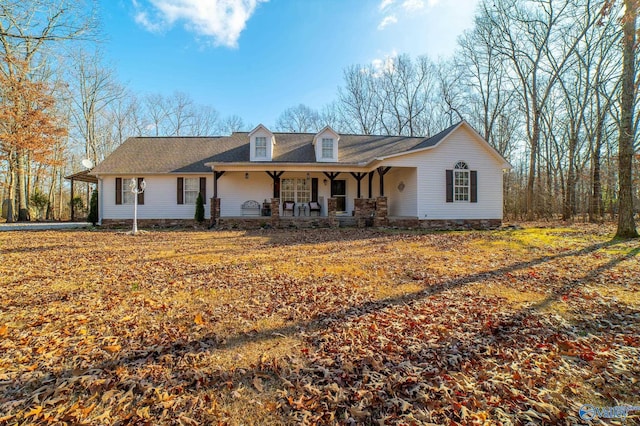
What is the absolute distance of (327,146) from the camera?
1524 cm

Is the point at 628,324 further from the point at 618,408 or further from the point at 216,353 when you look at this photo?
the point at 216,353

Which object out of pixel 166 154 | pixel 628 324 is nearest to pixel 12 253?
pixel 166 154

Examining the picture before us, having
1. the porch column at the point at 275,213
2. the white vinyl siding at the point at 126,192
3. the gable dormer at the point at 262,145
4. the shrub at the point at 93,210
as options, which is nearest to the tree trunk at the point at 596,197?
the porch column at the point at 275,213

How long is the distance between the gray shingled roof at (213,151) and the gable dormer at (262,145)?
0.62 meters

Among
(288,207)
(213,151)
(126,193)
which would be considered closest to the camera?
(288,207)

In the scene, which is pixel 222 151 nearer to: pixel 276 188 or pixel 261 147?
pixel 261 147

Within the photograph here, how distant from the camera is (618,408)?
6.61 ft

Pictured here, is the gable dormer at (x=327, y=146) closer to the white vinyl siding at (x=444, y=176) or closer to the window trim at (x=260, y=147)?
the window trim at (x=260, y=147)

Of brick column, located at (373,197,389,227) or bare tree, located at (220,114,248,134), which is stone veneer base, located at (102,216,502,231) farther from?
bare tree, located at (220,114,248,134)

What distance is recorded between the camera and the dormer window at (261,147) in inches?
587

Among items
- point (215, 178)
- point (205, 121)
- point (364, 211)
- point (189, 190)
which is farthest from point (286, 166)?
point (205, 121)

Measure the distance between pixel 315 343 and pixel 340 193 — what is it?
43.1 feet

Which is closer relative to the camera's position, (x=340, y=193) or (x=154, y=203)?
(x=154, y=203)

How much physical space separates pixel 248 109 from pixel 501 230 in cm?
2365
